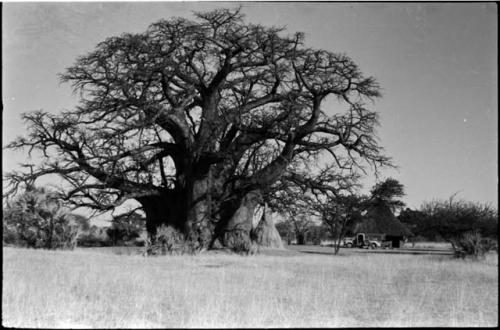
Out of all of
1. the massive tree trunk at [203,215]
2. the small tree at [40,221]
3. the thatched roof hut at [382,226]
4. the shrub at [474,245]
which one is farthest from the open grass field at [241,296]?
the thatched roof hut at [382,226]

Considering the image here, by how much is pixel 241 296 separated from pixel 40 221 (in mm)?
10786

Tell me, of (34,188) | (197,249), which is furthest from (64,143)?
(197,249)

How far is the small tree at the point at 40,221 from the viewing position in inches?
629

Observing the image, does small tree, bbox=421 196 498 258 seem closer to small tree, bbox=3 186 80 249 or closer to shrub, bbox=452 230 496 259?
shrub, bbox=452 230 496 259

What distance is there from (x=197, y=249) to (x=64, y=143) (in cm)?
436

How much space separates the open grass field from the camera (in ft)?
19.4

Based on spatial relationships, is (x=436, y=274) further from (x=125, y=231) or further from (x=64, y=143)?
(x=125, y=231)

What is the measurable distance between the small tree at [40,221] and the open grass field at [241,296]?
5494mm

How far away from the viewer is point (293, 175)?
17078mm

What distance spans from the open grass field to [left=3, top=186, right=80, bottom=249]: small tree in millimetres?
5494

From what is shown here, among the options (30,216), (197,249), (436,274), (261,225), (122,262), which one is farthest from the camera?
(261,225)

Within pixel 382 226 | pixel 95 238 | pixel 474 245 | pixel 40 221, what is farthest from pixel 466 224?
pixel 382 226

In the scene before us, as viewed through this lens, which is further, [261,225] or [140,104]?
[261,225]

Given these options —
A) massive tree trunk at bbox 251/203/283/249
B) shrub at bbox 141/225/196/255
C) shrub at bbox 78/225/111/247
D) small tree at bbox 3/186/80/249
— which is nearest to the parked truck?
massive tree trunk at bbox 251/203/283/249
